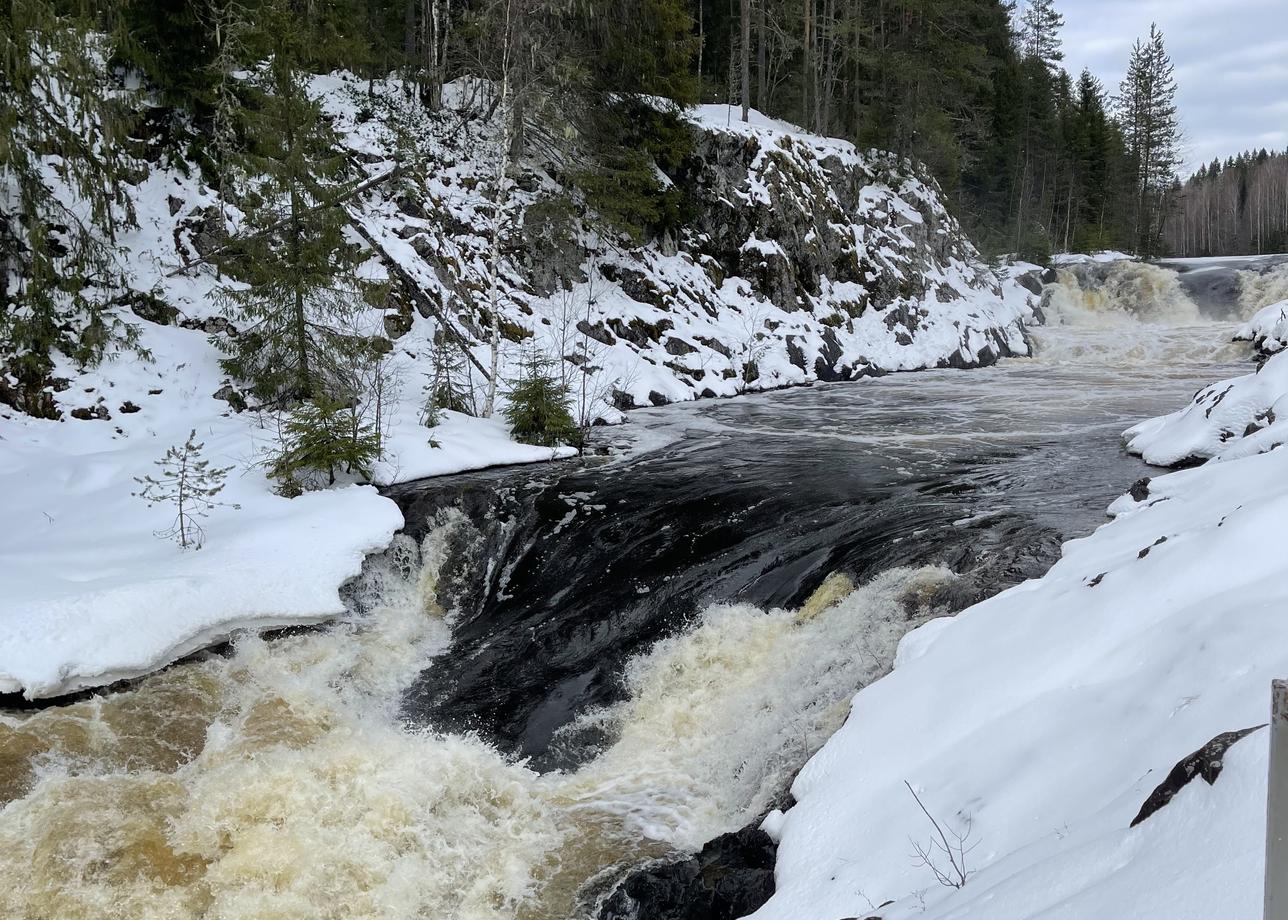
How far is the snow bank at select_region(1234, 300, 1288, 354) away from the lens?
50.0 feet

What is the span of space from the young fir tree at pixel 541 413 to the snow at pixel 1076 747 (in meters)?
7.70

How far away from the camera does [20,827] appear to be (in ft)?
16.1

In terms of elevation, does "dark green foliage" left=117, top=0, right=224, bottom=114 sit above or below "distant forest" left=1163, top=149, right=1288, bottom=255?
below

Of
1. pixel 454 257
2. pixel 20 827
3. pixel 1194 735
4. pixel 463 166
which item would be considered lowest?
pixel 20 827

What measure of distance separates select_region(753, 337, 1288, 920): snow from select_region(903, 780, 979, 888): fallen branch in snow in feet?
0.16

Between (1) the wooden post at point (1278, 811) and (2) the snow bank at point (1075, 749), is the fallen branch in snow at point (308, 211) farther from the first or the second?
(1) the wooden post at point (1278, 811)

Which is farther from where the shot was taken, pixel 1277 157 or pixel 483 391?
pixel 1277 157

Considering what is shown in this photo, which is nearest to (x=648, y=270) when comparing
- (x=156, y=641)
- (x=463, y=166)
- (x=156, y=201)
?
(x=463, y=166)

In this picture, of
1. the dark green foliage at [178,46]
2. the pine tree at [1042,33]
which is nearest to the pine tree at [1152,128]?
the pine tree at [1042,33]

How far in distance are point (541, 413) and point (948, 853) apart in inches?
392

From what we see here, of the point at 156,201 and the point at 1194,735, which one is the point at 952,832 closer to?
the point at 1194,735

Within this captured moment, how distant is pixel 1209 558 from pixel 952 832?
203cm

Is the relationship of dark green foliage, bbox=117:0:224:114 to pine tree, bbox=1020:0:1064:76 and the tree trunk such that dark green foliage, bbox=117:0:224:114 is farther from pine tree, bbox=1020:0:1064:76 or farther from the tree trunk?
pine tree, bbox=1020:0:1064:76

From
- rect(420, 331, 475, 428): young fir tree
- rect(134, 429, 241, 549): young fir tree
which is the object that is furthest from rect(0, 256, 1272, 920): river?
rect(420, 331, 475, 428): young fir tree
